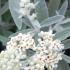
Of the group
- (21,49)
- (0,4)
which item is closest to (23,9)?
(21,49)

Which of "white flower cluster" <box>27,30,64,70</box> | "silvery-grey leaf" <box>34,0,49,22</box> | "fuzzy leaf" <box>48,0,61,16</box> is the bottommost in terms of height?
"white flower cluster" <box>27,30,64,70</box>

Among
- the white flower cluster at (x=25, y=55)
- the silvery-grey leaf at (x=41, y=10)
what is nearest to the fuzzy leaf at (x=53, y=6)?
the silvery-grey leaf at (x=41, y=10)

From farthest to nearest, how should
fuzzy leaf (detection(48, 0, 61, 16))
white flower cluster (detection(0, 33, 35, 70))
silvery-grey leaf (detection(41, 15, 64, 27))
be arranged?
fuzzy leaf (detection(48, 0, 61, 16)), silvery-grey leaf (detection(41, 15, 64, 27)), white flower cluster (detection(0, 33, 35, 70))

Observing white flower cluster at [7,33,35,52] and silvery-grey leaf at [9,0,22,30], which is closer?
white flower cluster at [7,33,35,52]

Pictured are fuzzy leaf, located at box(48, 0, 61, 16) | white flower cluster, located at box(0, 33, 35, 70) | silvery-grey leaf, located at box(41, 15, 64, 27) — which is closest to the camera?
white flower cluster, located at box(0, 33, 35, 70)

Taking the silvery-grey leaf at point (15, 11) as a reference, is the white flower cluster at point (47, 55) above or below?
below

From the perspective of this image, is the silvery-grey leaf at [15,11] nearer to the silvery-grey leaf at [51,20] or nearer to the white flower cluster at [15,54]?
the silvery-grey leaf at [51,20]

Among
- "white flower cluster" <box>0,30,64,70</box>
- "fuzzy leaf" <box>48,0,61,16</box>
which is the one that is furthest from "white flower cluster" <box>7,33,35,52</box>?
"fuzzy leaf" <box>48,0,61,16</box>

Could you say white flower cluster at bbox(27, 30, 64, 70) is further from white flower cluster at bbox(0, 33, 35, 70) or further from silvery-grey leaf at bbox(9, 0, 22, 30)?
silvery-grey leaf at bbox(9, 0, 22, 30)

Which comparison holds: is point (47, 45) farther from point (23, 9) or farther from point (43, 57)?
point (23, 9)
